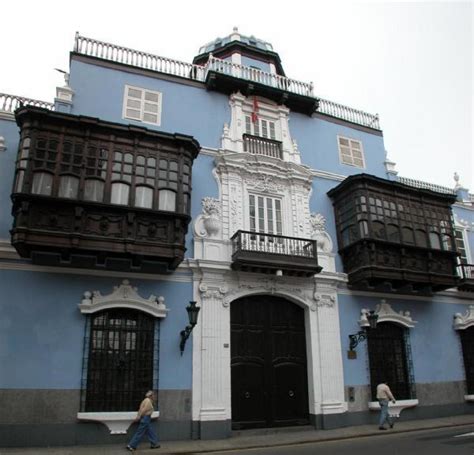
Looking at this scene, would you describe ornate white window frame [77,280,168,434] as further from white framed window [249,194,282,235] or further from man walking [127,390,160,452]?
white framed window [249,194,282,235]

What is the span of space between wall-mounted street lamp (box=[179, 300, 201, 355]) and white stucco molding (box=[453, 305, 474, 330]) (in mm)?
11324

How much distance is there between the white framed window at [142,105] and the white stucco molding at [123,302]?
5.97m

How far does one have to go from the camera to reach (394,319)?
53.0 ft

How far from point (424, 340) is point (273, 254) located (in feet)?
24.3

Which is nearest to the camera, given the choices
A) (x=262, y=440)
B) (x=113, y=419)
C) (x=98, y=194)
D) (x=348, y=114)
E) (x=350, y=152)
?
(x=113, y=419)

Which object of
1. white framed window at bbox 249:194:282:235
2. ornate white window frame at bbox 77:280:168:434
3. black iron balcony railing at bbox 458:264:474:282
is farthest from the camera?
black iron balcony railing at bbox 458:264:474:282

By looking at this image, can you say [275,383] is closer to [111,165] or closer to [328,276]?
[328,276]

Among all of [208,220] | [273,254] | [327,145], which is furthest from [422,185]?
[208,220]

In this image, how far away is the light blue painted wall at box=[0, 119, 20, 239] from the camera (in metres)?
12.3

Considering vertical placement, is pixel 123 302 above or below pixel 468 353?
above

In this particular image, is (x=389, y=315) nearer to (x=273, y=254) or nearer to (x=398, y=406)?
(x=398, y=406)

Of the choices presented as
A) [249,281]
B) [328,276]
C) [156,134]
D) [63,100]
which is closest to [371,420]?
[328,276]

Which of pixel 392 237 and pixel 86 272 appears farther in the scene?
pixel 392 237

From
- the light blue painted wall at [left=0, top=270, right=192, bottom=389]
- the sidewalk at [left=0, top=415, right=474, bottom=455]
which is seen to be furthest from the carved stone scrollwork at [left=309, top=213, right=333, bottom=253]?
the light blue painted wall at [left=0, top=270, right=192, bottom=389]
